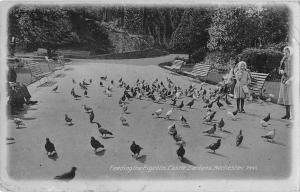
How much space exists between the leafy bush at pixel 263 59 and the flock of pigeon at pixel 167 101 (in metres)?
0.59

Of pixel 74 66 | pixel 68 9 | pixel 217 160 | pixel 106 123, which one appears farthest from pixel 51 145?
pixel 217 160

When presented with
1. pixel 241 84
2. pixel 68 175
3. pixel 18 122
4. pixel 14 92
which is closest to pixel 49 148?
pixel 68 175

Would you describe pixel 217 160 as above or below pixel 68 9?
below

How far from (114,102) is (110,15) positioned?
4.41 feet

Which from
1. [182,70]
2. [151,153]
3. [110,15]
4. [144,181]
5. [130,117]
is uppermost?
[110,15]

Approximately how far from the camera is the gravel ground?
6.56 metres

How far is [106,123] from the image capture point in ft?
22.3

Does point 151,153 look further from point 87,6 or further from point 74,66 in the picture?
point 87,6

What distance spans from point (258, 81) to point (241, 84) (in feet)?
0.91

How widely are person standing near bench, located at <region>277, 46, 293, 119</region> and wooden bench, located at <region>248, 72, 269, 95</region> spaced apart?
10.4 inches

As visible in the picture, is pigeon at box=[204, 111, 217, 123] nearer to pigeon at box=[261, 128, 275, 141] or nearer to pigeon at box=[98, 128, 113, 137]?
pigeon at box=[261, 128, 275, 141]

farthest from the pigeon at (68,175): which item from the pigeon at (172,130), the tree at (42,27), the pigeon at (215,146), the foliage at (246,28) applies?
the foliage at (246,28)

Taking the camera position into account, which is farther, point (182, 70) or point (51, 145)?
point (182, 70)

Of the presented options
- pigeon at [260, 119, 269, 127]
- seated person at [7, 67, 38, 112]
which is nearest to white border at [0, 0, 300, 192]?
seated person at [7, 67, 38, 112]
